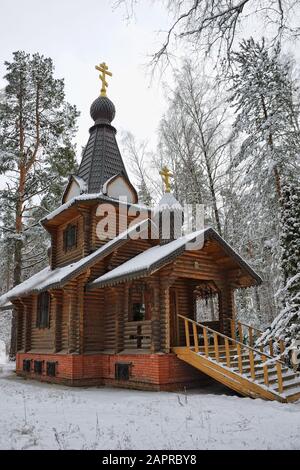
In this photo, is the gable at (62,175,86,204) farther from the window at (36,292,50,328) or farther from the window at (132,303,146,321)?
the window at (132,303,146,321)

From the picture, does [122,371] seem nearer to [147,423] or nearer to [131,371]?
[131,371]

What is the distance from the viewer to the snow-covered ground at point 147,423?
5195mm

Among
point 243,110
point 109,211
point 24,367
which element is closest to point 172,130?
point 243,110

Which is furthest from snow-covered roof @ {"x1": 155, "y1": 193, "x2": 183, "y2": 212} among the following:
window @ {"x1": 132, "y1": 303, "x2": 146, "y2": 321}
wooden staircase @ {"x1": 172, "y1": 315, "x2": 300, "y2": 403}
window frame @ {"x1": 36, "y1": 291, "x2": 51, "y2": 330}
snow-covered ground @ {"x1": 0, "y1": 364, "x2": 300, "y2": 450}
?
snow-covered ground @ {"x1": 0, "y1": 364, "x2": 300, "y2": 450}

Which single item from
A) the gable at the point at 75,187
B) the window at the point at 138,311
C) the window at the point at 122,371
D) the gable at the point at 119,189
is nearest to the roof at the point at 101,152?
the gable at the point at 75,187

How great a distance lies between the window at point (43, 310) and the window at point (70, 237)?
2176 mm

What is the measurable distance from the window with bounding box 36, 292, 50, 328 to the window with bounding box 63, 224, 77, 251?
85.7 inches

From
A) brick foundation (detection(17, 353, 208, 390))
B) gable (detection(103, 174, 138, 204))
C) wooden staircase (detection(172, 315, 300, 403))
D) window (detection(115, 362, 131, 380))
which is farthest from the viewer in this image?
gable (detection(103, 174, 138, 204))

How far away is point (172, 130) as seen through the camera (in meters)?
22.1

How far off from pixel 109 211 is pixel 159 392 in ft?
24.3

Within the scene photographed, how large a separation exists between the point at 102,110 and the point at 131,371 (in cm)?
1232

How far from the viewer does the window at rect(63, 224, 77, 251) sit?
51.4ft

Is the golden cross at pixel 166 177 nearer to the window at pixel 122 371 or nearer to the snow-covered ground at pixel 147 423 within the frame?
the window at pixel 122 371
